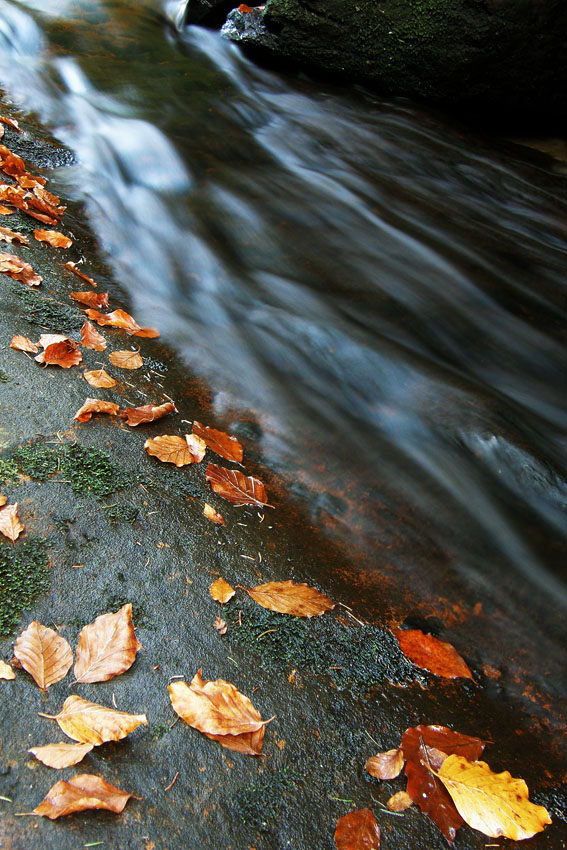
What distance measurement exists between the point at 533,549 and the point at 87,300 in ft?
7.73

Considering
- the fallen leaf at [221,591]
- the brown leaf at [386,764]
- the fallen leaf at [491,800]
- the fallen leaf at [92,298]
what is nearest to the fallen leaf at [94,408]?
the fallen leaf at [221,591]

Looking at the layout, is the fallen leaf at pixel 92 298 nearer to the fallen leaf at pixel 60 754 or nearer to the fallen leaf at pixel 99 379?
the fallen leaf at pixel 99 379

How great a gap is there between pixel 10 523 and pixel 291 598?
0.83m

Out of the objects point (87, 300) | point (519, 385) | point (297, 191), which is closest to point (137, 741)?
point (87, 300)

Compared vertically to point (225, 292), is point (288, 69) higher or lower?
higher

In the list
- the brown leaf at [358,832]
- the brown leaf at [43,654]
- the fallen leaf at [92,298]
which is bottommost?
the fallen leaf at [92,298]

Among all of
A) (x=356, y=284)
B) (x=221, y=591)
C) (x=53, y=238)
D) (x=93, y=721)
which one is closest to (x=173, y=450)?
(x=221, y=591)

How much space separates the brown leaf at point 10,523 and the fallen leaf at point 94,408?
0.51m

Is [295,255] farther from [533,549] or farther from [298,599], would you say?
[298,599]

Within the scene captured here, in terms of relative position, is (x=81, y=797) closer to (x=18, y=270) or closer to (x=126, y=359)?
(x=126, y=359)

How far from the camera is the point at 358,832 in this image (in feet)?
4.47

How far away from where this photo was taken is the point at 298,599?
188cm

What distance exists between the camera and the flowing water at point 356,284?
97.0 inches

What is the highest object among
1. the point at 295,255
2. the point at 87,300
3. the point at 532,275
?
the point at 532,275
